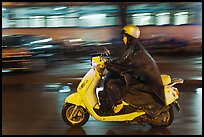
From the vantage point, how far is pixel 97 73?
5941mm

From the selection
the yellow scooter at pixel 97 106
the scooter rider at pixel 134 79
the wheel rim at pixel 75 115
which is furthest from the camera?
the wheel rim at pixel 75 115

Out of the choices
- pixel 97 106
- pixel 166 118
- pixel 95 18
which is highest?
pixel 95 18

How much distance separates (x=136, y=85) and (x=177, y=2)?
15.4m

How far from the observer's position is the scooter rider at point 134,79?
18.6ft

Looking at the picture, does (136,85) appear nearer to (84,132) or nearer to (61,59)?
(84,132)

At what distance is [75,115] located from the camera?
6.04m

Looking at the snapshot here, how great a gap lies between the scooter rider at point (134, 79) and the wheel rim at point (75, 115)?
1.49ft

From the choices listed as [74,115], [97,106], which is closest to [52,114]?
[74,115]

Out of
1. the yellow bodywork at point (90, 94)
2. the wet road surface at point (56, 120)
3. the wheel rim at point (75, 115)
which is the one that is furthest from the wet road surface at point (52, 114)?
the yellow bodywork at point (90, 94)

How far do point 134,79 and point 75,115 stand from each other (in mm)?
1059

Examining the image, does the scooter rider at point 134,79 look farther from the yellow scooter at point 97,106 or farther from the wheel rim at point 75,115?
the wheel rim at point 75,115

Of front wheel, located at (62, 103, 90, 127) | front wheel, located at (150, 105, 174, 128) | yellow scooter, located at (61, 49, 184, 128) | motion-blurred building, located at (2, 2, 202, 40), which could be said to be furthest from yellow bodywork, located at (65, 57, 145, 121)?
motion-blurred building, located at (2, 2, 202, 40)

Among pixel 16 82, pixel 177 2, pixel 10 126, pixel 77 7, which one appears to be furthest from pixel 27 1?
pixel 10 126

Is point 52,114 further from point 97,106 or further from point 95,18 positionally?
point 95,18
